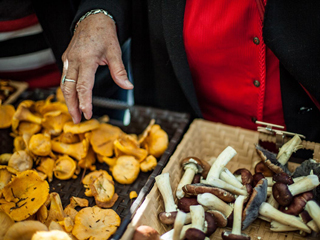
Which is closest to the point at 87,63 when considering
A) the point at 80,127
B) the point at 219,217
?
the point at 80,127

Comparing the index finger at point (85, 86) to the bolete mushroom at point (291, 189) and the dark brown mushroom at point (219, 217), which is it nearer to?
the dark brown mushroom at point (219, 217)

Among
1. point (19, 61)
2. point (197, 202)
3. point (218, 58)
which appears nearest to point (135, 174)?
point (197, 202)

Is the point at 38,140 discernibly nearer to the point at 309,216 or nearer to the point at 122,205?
the point at 122,205

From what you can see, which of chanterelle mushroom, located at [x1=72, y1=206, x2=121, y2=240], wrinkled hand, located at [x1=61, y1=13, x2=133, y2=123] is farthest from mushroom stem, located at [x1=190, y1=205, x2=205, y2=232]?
wrinkled hand, located at [x1=61, y1=13, x2=133, y2=123]

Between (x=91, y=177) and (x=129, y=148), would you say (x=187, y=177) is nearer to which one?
(x=129, y=148)

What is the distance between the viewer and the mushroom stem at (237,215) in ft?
3.56

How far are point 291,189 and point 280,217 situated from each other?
0.12 m

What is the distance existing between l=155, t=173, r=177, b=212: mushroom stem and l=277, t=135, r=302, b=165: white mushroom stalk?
0.54m

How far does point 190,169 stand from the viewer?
4.39 feet

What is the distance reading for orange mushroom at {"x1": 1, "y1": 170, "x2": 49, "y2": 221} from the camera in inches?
45.1

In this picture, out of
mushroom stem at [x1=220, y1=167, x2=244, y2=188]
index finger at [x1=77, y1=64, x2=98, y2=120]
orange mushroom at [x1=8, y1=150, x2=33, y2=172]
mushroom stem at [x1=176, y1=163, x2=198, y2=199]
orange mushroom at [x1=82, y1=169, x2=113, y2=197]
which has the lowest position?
orange mushroom at [x1=82, y1=169, x2=113, y2=197]

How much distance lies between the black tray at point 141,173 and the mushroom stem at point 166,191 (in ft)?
0.20

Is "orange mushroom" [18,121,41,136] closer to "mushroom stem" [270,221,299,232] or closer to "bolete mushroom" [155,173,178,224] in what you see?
"bolete mushroom" [155,173,178,224]

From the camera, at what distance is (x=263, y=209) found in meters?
1.12
